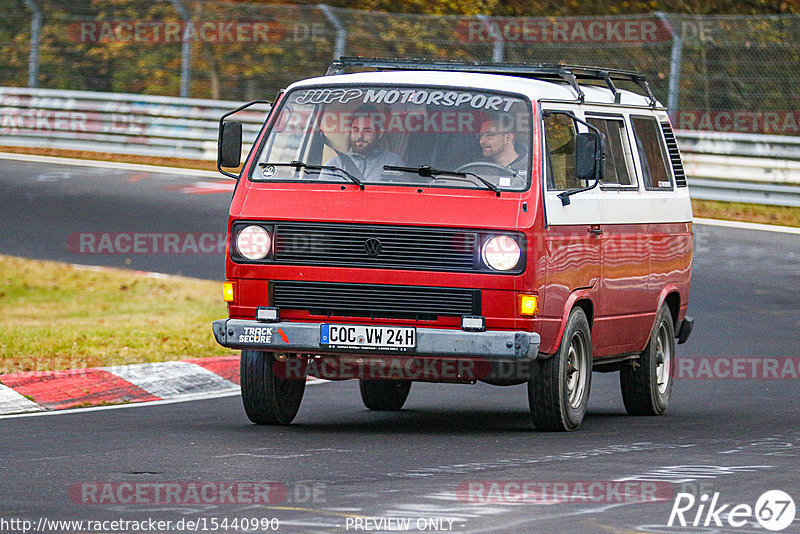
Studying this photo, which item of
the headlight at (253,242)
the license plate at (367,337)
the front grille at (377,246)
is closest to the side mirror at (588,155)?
the front grille at (377,246)

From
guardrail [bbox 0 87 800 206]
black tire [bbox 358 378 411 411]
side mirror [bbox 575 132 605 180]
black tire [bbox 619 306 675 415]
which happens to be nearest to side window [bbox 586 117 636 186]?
side mirror [bbox 575 132 605 180]

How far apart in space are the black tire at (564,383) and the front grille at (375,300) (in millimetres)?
705

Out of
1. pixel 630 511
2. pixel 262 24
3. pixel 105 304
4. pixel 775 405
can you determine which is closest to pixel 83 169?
pixel 262 24

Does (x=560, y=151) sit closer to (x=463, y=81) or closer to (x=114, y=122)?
(x=463, y=81)

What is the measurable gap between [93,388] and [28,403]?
75 cm

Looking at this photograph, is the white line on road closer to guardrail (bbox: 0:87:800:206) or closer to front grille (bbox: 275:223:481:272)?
guardrail (bbox: 0:87:800:206)

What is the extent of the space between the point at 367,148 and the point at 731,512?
12.8ft

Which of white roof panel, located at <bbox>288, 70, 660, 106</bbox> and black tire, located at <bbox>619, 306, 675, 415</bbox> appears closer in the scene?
white roof panel, located at <bbox>288, 70, 660, 106</bbox>

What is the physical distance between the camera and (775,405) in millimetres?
11539

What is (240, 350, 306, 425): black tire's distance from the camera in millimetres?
9914

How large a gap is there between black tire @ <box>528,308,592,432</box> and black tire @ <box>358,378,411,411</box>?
6.23ft

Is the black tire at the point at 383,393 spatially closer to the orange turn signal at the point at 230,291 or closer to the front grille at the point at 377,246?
the orange turn signal at the point at 230,291

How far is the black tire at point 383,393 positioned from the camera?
453 inches

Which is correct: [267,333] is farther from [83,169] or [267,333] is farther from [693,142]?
[83,169]
